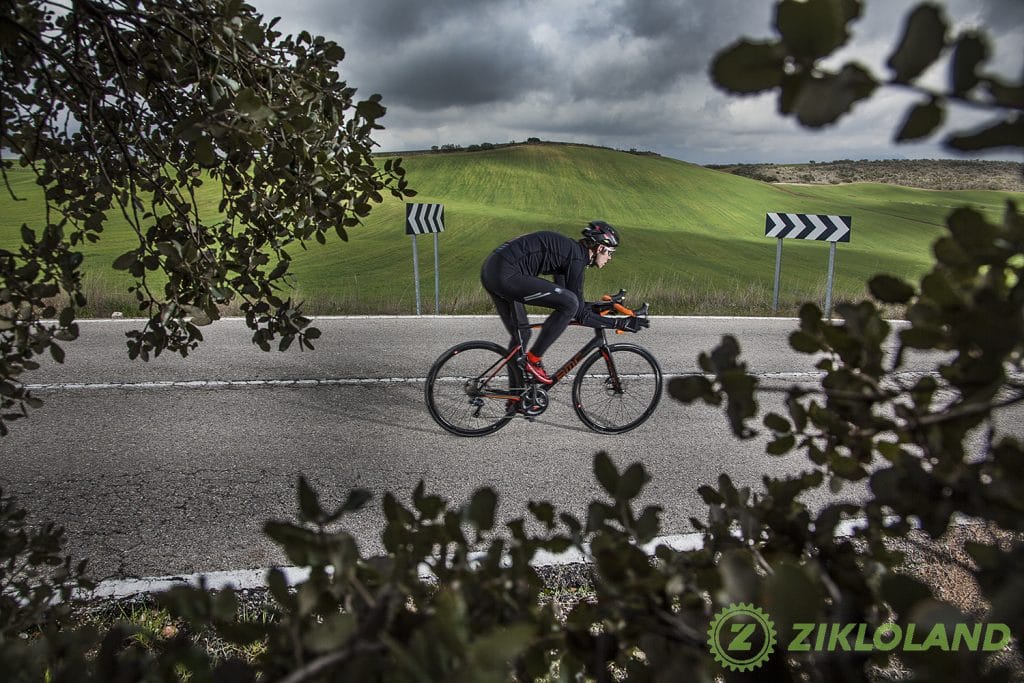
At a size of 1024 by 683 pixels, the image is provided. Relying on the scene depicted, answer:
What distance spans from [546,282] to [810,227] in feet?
29.6

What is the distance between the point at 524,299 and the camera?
5.23 metres

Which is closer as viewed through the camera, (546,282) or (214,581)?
(214,581)

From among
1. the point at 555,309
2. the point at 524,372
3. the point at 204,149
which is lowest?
the point at 524,372

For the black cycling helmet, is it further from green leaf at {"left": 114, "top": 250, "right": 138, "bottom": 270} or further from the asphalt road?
green leaf at {"left": 114, "top": 250, "right": 138, "bottom": 270}

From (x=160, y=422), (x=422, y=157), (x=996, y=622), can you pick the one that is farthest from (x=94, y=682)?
(x=422, y=157)

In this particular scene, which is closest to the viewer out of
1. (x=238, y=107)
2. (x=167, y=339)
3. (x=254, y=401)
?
(x=238, y=107)

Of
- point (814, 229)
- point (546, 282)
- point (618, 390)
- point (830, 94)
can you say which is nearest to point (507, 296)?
point (546, 282)

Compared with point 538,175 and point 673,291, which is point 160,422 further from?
point 538,175

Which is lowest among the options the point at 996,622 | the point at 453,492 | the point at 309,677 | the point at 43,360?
the point at 453,492

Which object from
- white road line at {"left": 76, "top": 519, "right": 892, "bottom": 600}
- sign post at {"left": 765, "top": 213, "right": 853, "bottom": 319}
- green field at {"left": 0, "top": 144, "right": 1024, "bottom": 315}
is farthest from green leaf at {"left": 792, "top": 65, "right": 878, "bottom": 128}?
sign post at {"left": 765, "top": 213, "right": 853, "bottom": 319}

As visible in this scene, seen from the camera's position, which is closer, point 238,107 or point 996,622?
point 996,622

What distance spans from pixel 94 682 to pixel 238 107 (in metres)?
1.27

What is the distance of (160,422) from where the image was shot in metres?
5.53

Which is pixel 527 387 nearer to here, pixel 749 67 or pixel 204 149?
pixel 204 149
